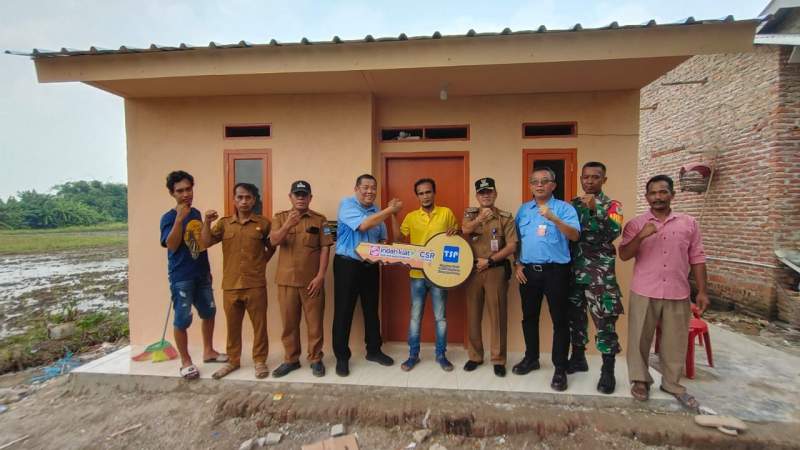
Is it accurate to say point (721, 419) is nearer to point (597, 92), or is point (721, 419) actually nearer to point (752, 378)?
point (752, 378)

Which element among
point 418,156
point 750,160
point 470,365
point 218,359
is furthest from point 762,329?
point 218,359

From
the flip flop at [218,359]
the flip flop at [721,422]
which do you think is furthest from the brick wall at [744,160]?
the flip flop at [218,359]

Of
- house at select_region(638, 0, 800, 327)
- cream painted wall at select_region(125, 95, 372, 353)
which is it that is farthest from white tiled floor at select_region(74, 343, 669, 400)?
house at select_region(638, 0, 800, 327)

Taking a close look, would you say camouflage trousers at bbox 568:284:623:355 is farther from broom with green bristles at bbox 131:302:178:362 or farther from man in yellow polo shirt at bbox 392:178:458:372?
broom with green bristles at bbox 131:302:178:362

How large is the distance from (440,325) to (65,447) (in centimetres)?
322

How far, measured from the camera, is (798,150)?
5.05 metres

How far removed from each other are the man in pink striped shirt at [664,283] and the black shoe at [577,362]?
43cm

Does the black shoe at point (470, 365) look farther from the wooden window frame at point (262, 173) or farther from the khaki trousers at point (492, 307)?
the wooden window frame at point (262, 173)

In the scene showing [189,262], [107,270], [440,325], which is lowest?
[107,270]

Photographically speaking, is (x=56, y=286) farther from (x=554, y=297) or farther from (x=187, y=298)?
(x=554, y=297)

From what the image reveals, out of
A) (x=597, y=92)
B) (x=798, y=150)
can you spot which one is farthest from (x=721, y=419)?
(x=798, y=150)

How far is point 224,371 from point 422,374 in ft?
6.39

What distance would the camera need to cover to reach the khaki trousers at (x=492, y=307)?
10.4 ft

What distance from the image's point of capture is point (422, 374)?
10.5 ft
